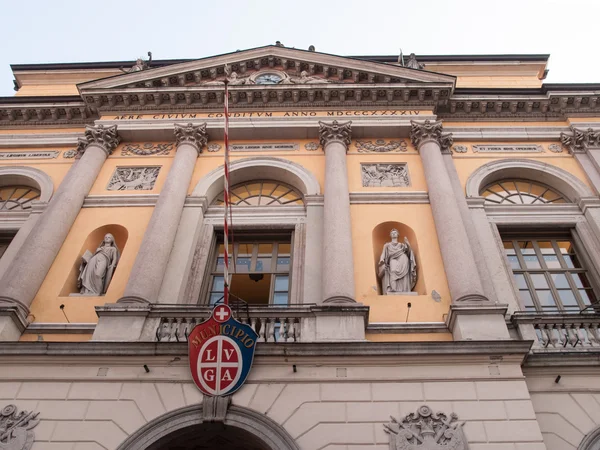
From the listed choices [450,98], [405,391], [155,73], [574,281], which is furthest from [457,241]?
[155,73]

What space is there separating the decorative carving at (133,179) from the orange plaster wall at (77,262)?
1.02 meters

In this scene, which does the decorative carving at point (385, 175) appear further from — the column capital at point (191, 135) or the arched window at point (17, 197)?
the arched window at point (17, 197)

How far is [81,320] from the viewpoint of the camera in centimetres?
1213

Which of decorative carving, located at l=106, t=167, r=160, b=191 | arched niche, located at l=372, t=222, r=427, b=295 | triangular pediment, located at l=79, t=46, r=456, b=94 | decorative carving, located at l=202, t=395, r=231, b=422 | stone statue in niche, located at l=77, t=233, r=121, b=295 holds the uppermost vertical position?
triangular pediment, located at l=79, t=46, r=456, b=94

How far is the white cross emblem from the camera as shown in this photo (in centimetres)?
1012

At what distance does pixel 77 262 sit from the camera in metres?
13.7

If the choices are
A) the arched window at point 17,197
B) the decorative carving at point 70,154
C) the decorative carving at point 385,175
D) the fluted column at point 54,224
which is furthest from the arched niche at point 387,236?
the arched window at point 17,197

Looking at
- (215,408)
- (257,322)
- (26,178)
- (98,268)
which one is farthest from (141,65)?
(215,408)

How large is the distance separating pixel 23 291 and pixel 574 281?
13265 mm

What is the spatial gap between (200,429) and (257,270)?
17.0 feet

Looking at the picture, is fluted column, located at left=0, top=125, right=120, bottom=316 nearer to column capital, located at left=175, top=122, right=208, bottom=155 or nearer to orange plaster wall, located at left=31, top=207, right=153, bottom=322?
orange plaster wall, located at left=31, top=207, right=153, bottom=322

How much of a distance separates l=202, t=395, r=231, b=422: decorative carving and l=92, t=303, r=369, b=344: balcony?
1426 mm

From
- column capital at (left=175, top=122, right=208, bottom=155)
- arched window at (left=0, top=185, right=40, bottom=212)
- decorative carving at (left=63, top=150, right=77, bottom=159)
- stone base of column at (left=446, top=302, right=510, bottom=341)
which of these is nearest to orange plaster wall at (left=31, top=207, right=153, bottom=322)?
column capital at (left=175, top=122, right=208, bottom=155)

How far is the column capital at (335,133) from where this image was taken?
16641mm
